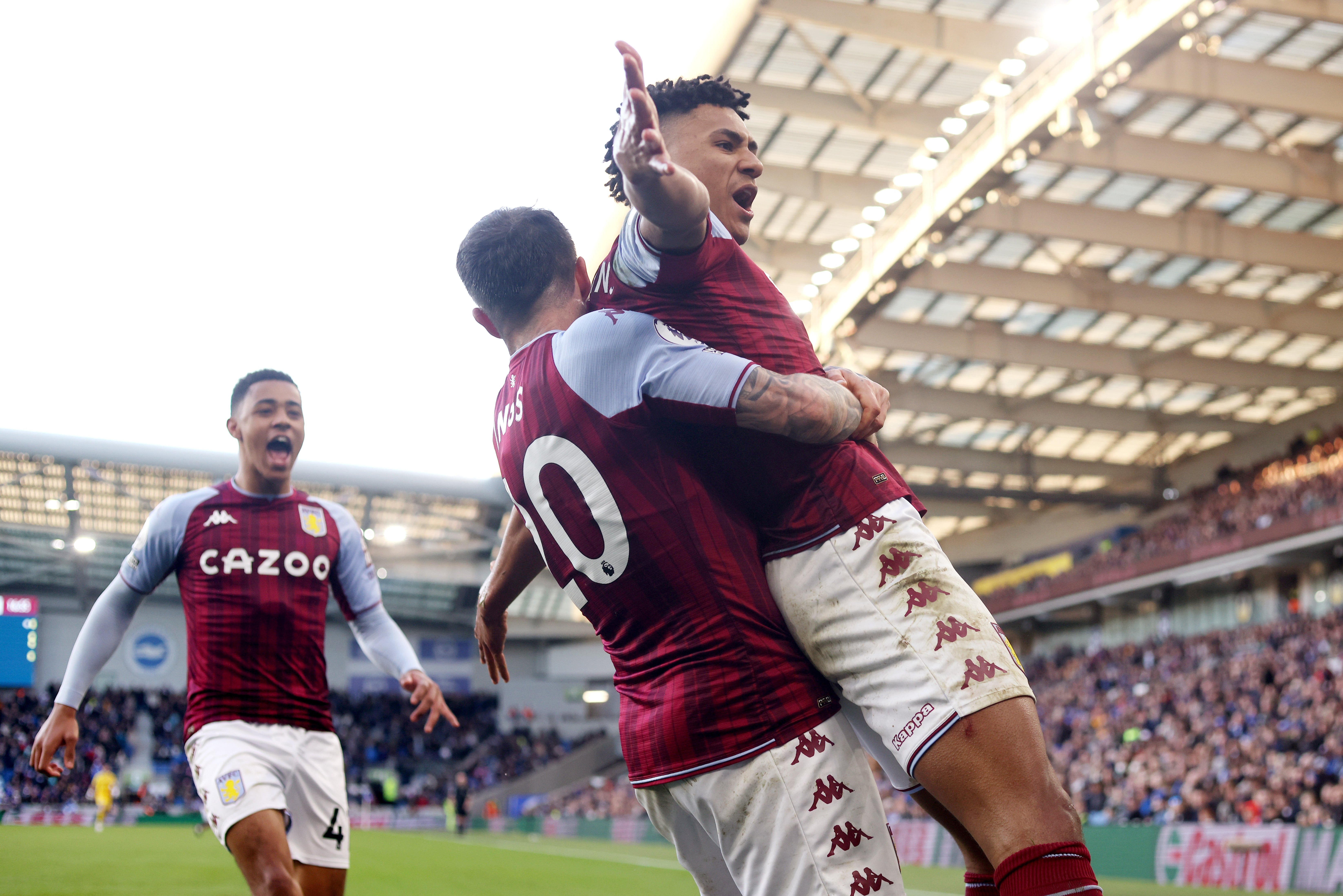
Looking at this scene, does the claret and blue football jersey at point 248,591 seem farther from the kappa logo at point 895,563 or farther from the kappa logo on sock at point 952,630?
the kappa logo on sock at point 952,630

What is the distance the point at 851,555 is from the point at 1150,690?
94.7ft

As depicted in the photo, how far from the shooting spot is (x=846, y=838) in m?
2.34

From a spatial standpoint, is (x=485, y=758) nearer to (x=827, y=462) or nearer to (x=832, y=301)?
(x=832, y=301)

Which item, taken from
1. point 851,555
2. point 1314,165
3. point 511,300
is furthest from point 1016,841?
point 1314,165

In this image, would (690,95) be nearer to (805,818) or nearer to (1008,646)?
(1008,646)

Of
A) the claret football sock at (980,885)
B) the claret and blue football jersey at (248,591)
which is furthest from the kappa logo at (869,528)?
the claret and blue football jersey at (248,591)

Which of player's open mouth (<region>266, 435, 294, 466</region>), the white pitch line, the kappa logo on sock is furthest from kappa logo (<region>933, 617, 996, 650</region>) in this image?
the white pitch line

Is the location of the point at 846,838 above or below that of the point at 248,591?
below

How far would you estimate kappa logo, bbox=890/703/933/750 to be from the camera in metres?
2.35

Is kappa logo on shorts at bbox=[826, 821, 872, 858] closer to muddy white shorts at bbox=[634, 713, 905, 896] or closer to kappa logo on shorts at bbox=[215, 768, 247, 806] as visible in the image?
muddy white shorts at bbox=[634, 713, 905, 896]

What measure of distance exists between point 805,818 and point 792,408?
0.81 meters

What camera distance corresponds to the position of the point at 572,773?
4959 cm

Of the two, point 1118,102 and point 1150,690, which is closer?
point 1118,102

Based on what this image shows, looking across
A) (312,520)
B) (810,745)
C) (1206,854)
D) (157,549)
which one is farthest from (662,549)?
(1206,854)
